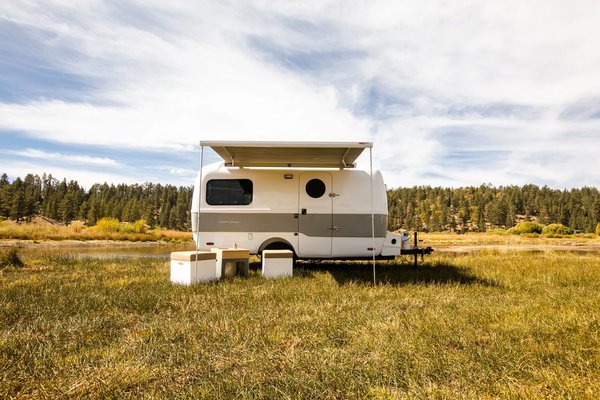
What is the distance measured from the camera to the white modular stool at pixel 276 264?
869cm

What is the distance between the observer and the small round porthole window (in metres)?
9.98

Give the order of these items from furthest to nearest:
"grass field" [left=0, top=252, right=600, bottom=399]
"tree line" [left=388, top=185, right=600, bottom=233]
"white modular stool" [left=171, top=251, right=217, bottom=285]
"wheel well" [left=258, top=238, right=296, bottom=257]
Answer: "tree line" [left=388, top=185, right=600, bottom=233]
"wheel well" [left=258, top=238, right=296, bottom=257]
"white modular stool" [left=171, top=251, right=217, bottom=285]
"grass field" [left=0, top=252, right=600, bottom=399]

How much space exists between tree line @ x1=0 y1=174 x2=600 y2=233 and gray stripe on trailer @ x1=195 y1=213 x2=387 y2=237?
85429 millimetres

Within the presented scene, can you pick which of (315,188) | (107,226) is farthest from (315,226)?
(107,226)

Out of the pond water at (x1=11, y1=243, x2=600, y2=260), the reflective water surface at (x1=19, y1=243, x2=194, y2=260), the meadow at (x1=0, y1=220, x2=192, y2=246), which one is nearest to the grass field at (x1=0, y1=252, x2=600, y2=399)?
the pond water at (x1=11, y1=243, x2=600, y2=260)

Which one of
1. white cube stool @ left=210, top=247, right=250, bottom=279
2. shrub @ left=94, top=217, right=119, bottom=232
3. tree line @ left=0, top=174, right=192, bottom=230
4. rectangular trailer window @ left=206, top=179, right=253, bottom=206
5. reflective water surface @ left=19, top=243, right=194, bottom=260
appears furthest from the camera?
tree line @ left=0, top=174, right=192, bottom=230

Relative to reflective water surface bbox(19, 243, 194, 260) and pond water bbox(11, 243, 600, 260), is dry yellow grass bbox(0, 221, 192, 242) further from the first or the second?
reflective water surface bbox(19, 243, 194, 260)

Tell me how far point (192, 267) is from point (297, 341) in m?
4.28

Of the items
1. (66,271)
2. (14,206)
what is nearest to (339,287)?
(66,271)

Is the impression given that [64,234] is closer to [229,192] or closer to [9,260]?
[9,260]

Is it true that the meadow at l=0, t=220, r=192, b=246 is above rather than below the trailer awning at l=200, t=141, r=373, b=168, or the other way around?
below

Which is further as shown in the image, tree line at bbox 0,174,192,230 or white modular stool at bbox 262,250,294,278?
tree line at bbox 0,174,192,230

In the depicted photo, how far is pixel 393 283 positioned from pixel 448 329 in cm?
387

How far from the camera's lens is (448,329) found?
4.38 m
